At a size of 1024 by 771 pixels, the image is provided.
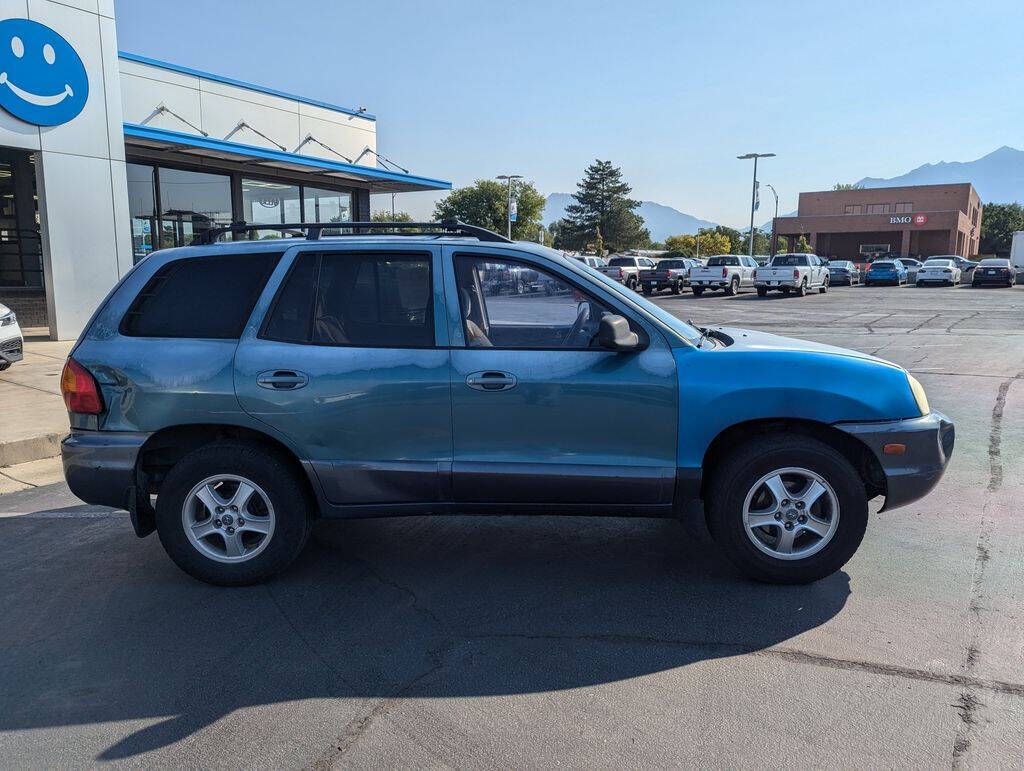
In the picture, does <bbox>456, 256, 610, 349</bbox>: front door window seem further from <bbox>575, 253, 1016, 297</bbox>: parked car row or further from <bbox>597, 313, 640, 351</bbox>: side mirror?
<bbox>575, 253, 1016, 297</bbox>: parked car row

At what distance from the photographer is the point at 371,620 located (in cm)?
394

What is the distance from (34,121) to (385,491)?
12624 millimetres

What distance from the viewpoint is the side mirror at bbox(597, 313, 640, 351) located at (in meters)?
3.95

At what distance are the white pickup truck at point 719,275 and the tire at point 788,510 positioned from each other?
3167 cm

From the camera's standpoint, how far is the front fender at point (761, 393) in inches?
160

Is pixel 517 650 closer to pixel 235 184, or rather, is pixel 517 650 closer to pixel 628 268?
pixel 235 184

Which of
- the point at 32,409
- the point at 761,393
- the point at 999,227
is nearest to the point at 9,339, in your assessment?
the point at 32,409

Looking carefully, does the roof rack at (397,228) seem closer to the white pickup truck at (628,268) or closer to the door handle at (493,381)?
the door handle at (493,381)

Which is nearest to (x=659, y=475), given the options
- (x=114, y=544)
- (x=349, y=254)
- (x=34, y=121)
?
(x=349, y=254)

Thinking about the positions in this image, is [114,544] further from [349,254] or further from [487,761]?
[487,761]

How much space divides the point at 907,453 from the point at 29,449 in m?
7.16

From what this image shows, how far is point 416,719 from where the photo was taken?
308 cm

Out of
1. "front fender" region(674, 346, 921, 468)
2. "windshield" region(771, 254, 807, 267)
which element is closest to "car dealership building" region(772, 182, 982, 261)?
"windshield" region(771, 254, 807, 267)

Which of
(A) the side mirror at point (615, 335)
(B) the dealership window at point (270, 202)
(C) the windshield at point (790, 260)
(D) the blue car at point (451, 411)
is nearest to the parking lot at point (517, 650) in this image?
(D) the blue car at point (451, 411)
